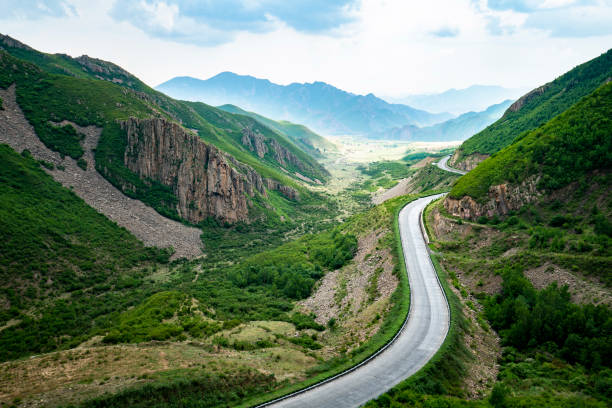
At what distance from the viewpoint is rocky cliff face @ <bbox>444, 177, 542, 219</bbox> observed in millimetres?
47250

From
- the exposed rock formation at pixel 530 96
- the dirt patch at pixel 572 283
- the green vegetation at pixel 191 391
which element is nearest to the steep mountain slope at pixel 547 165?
the dirt patch at pixel 572 283

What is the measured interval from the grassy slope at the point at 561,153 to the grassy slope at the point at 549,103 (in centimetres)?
5387

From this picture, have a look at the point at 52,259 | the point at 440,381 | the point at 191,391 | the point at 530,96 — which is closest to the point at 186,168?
the point at 52,259

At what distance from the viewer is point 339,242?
226 feet

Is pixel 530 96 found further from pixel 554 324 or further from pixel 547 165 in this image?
pixel 554 324

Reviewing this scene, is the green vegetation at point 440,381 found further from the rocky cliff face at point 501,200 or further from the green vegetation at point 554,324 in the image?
the rocky cliff face at point 501,200

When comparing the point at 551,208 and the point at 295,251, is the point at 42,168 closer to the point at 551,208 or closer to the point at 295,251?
the point at 295,251

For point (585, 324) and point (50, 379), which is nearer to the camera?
point (50, 379)

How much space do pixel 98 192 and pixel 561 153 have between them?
96.8m

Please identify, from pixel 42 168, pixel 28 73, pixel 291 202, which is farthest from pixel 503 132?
pixel 28 73

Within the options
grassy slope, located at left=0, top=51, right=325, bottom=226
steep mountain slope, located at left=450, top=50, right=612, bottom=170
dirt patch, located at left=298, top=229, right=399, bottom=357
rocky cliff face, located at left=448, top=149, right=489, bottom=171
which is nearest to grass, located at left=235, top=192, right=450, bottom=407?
dirt patch, located at left=298, top=229, right=399, bottom=357

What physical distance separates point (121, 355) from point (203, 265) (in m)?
46.2

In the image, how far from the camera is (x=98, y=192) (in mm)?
76812

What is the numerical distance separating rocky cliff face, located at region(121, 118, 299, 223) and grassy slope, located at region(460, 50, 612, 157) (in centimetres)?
8958
